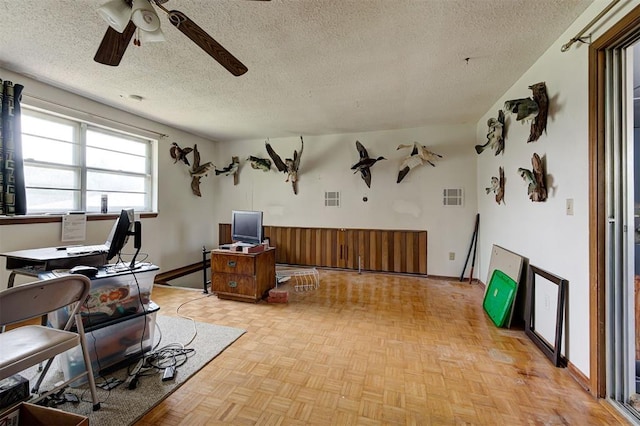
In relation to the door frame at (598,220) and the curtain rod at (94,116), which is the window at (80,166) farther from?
the door frame at (598,220)

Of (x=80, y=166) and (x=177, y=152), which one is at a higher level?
(x=177, y=152)

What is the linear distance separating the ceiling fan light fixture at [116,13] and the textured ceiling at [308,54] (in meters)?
0.49

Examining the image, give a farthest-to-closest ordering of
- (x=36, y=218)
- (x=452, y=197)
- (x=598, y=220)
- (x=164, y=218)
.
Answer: (x=164, y=218)
(x=452, y=197)
(x=36, y=218)
(x=598, y=220)

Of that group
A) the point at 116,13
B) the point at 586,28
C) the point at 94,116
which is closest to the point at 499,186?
the point at 586,28

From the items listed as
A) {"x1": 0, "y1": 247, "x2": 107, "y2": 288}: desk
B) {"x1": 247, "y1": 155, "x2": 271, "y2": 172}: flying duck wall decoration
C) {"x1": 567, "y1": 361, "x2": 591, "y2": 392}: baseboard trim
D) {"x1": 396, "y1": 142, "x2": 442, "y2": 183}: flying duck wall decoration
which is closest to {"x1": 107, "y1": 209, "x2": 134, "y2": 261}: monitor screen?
{"x1": 0, "y1": 247, "x2": 107, "y2": 288}: desk

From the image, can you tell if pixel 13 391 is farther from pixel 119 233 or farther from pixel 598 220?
pixel 598 220

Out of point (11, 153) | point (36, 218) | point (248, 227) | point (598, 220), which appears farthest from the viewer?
point (248, 227)

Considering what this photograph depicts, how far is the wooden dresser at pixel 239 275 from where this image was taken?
3.31 meters

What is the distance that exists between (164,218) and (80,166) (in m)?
1.36

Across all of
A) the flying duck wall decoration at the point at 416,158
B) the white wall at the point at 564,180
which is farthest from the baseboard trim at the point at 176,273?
the white wall at the point at 564,180

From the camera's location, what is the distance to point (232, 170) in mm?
5453

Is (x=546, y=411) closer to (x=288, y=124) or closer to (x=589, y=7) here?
(x=589, y=7)

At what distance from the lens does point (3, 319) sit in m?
1.18

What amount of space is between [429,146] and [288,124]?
2.38 meters
